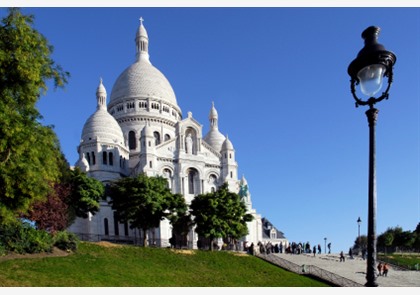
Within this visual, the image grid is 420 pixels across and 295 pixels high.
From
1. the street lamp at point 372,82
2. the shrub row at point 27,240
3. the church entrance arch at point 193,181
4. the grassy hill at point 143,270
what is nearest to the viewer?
the street lamp at point 372,82


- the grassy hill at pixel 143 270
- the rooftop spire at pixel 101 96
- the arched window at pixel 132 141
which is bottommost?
the grassy hill at pixel 143 270

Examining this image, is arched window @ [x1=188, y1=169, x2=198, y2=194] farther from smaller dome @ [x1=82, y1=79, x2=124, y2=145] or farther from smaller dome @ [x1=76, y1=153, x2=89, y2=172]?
smaller dome @ [x1=76, y1=153, x2=89, y2=172]

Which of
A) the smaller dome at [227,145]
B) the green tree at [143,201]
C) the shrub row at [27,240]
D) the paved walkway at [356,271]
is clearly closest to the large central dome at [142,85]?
the smaller dome at [227,145]

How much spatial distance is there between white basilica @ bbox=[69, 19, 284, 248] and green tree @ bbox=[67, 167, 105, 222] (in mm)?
11409

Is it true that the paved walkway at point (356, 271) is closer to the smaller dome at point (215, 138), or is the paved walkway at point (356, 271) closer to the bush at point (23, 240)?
the bush at point (23, 240)

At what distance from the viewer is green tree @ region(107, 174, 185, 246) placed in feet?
151

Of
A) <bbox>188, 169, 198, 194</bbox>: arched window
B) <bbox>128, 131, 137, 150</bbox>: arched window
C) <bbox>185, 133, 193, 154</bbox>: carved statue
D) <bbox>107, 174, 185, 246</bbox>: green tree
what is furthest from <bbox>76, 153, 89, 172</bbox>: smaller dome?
<bbox>107, 174, 185, 246</bbox>: green tree

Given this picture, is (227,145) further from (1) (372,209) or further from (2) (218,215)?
(1) (372,209)

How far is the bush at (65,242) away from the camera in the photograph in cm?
3397

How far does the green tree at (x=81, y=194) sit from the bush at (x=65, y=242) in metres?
12.1

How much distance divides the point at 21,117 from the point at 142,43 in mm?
71556

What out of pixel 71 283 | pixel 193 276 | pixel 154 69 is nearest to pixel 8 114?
pixel 71 283

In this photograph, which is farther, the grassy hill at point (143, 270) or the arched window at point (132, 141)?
the arched window at point (132, 141)

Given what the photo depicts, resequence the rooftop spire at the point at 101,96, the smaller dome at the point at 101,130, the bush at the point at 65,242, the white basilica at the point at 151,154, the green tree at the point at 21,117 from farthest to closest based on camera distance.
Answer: the rooftop spire at the point at 101,96
the smaller dome at the point at 101,130
the white basilica at the point at 151,154
the bush at the point at 65,242
the green tree at the point at 21,117
